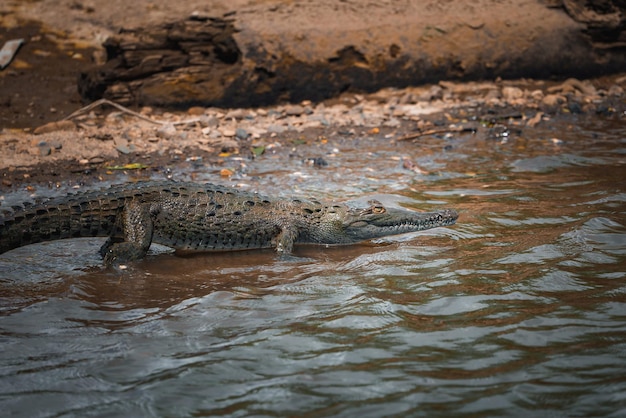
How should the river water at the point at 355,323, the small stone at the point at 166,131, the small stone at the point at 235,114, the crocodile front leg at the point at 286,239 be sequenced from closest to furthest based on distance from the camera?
1. the river water at the point at 355,323
2. the crocodile front leg at the point at 286,239
3. the small stone at the point at 166,131
4. the small stone at the point at 235,114

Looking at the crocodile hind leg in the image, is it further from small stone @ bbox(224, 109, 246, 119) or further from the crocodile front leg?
small stone @ bbox(224, 109, 246, 119)

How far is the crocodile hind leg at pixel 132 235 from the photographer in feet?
18.1

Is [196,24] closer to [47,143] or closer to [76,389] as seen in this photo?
[47,143]

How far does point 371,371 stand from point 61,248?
131 inches

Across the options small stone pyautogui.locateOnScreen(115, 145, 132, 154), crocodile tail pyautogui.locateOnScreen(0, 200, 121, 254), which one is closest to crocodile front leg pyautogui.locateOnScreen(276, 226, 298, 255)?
crocodile tail pyautogui.locateOnScreen(0, 200, 121, 254)

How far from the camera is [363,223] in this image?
6184 millimetres

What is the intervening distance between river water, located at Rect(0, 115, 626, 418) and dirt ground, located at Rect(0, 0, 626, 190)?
2.45 metres

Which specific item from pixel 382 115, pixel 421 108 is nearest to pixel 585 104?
pixel 421 108

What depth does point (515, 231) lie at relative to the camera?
5941mm

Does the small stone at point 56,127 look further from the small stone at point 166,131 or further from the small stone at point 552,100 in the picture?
the small stone at point 552,100

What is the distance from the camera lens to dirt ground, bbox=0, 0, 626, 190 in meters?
8.41

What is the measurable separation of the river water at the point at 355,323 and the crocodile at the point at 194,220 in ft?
0.49

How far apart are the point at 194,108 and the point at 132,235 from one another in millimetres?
4395

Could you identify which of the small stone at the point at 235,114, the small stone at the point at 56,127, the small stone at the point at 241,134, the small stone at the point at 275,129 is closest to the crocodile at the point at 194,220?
the small stone at the point at 241,134
